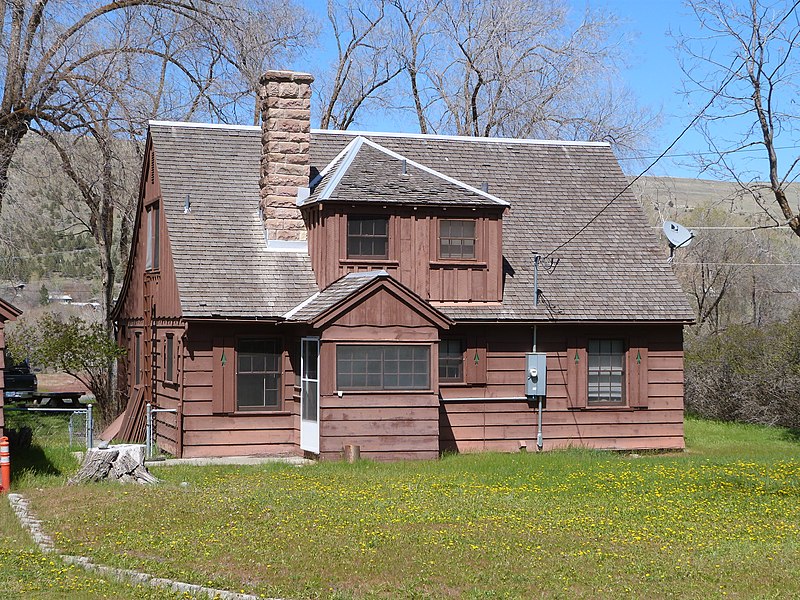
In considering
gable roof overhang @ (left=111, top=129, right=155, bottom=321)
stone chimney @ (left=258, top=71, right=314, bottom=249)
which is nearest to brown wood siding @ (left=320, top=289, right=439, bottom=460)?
stone chimney @ (left=258, top=71, right=314, bottom=249)

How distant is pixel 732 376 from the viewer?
2983 cm

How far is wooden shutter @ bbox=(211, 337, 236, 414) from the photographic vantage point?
20.6 metres

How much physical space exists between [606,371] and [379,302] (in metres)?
5.37

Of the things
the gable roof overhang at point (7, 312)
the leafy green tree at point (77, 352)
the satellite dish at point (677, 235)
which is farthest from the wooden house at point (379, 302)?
the gable roof overhang at point (7, 312)

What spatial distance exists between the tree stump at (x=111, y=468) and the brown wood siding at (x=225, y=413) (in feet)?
11.8

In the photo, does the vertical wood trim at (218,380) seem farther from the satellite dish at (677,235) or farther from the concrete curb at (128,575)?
the satellite dish at (677,235)

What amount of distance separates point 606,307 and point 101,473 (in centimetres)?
1033

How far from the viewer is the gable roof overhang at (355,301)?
1961 centimetres

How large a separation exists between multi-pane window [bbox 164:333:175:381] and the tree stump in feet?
15.5

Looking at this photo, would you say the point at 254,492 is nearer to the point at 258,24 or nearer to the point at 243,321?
the point at 243,321

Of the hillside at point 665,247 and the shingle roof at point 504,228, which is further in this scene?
the hillside at point 665,247

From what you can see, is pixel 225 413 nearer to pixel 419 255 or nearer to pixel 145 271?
pixel 419 255

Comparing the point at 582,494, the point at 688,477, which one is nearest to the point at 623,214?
the point at 688,477

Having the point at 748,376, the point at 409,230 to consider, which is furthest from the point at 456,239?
the point at 748,376
